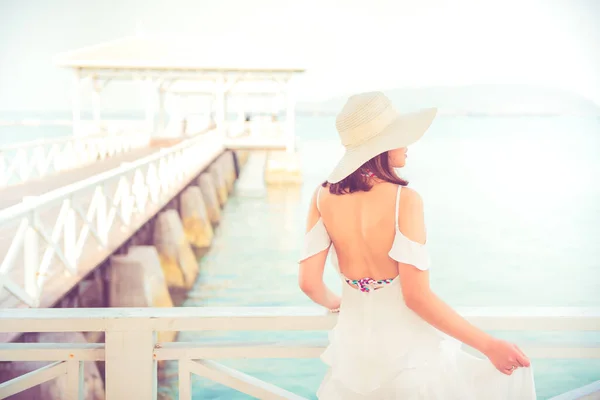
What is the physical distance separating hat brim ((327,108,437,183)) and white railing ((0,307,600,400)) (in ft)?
1.77

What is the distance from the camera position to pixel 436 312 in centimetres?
167

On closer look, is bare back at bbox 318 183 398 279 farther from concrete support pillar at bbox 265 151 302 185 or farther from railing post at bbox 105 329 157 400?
concrete support pillar at bbox 265 151 302 185

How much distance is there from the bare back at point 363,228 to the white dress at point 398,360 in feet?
0.14

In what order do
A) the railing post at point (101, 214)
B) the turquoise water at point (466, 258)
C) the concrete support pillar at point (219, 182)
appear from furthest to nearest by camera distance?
the concrete support pillar at point (219, 182) < the turquoise water at point (466, 258) < the railing post at point (101, 214)

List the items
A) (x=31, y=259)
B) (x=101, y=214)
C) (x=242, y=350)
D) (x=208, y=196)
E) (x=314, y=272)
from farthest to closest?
(x=208, y=196) < (x=101, y=214) < (x=31, y=259) < (x=242, y=350) < (x=314, y=272)

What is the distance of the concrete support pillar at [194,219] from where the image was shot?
552 inches

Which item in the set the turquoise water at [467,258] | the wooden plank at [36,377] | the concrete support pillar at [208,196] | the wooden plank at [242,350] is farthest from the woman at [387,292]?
the concrete support pillar at [208,196]

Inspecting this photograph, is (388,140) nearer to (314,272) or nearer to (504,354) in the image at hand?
(314,272)

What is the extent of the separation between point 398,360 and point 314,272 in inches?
14.0

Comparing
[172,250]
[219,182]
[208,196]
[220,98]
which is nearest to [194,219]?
[208,196]

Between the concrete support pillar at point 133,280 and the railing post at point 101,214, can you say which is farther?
the concrete support pillar at point 133,280

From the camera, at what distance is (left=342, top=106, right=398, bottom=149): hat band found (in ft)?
5.76

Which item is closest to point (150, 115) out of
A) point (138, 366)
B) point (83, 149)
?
point (83, 149)

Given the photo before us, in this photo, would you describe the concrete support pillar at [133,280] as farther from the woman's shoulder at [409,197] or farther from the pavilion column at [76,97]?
the pavilion column at [76,97]
